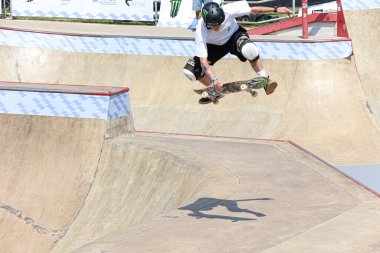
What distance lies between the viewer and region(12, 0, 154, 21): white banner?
2889cm

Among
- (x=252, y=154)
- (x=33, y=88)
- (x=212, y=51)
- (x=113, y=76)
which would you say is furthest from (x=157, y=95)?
(x=212, y=51)

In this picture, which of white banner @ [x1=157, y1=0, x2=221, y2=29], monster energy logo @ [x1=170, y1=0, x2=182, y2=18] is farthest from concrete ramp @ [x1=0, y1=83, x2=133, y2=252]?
monster energy logo @ [x1=170, y1=0, x2=182, y2=18]

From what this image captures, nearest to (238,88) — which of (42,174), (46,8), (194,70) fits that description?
(194,70)

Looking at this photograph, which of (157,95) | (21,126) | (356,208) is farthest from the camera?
(157,95)

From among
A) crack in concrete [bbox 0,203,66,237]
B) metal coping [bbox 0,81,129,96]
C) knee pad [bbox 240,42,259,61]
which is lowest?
crack in concrete [bbox 0,203,66,237]

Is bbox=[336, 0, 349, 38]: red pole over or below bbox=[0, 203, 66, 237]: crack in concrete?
over

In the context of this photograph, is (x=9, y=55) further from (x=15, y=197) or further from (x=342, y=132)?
(x=342, y=132)

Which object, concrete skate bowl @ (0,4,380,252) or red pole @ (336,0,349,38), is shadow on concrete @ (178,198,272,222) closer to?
concrete skate bowl @ (0,4,380,252)

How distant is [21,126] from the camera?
1911cm

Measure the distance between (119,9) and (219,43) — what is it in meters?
16.1

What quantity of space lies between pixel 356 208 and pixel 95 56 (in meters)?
12.5

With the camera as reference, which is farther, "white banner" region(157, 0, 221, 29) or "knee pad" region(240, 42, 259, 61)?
"white banner" region(157, 0, 221, 29)

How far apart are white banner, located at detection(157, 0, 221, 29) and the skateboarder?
14725 millimetres

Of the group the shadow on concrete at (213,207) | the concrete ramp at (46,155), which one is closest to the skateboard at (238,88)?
the shadow on concrete at (213,207)
